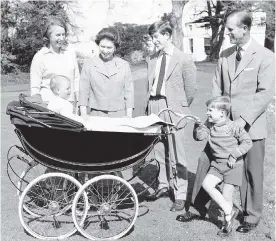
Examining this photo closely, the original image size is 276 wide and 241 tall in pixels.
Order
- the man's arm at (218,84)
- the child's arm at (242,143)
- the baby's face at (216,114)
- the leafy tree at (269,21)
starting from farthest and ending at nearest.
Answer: the leafy tree at (269,21) → the man's arm at (218,84) → the baby's face at (216,114) → the child's arm at (242,143)

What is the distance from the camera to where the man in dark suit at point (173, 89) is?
16.3 feet

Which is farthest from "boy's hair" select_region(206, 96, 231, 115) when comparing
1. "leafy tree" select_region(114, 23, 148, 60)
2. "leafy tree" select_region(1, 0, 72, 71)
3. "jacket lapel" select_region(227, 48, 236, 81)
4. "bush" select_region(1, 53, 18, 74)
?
"leafy tree" select_region(114, 23, 148, 60)

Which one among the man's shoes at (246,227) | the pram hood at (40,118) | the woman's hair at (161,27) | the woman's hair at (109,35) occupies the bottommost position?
the man's shoes at (246,227)

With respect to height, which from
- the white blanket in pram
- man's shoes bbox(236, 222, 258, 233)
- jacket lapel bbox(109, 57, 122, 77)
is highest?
jacket lapel bbox(109, 57, 122, 77)

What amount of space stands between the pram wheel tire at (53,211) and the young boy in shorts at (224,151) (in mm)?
1268

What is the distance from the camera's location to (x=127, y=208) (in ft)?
16.3

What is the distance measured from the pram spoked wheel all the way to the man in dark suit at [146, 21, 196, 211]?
2.25 feet

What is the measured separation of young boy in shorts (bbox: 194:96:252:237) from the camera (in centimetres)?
426

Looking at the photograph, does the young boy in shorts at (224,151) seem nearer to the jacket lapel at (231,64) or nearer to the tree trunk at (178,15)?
the jacket lapel at (231,64)

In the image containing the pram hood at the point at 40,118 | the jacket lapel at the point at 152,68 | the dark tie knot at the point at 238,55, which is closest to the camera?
the pram hood at the point at 40,118

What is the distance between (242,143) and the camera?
421 centimetres

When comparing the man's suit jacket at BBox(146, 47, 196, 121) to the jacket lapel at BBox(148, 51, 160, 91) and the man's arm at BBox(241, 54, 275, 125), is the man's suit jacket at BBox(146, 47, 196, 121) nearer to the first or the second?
the jacket lapel at BBox(148, 51, 160, 91)

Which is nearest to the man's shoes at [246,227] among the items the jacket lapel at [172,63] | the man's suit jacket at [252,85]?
the man's suit jacket at [252,85]

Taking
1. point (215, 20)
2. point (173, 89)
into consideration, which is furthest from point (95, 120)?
point (215, 20)
